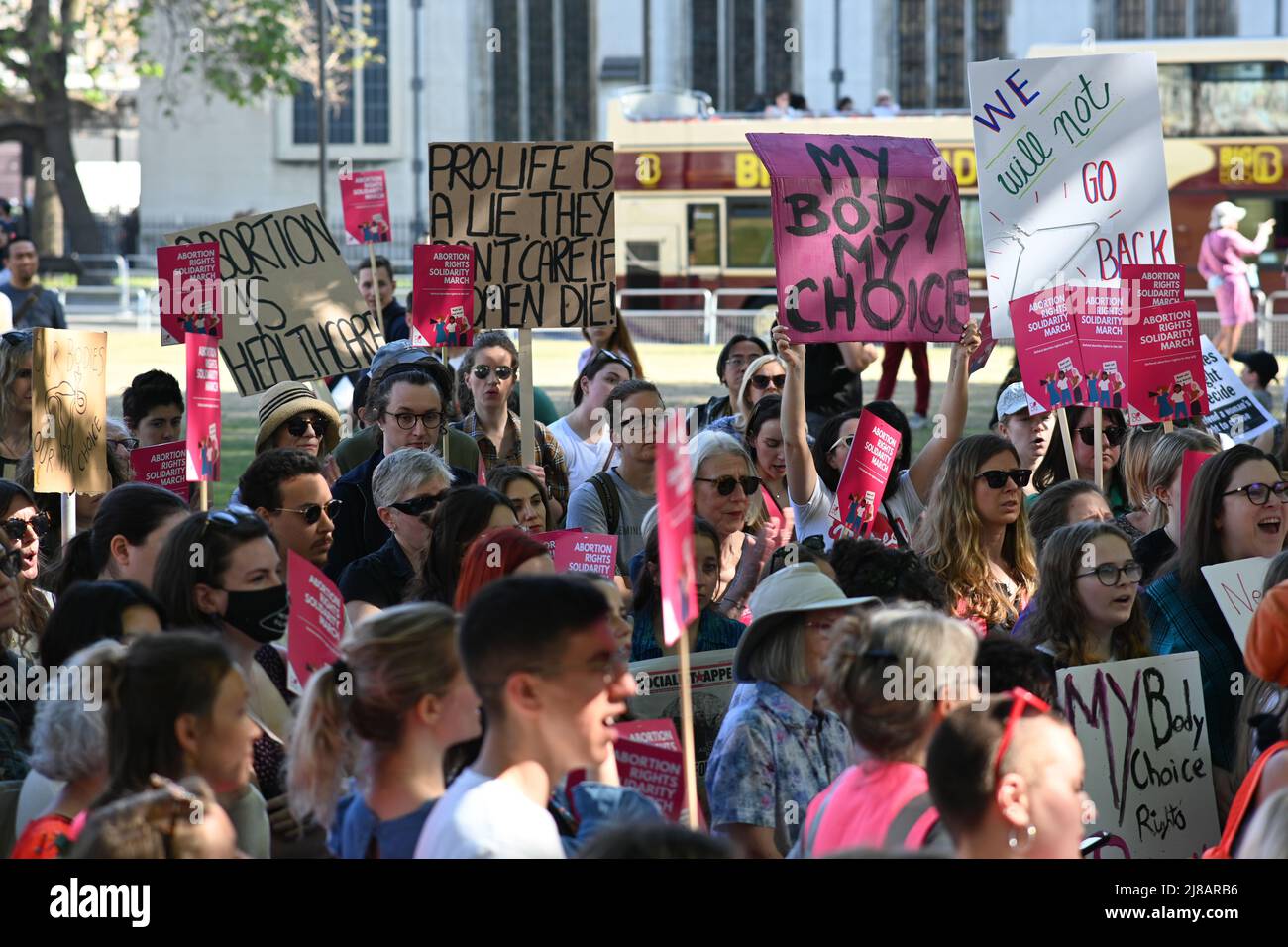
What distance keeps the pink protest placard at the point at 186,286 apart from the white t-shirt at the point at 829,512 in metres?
2.44

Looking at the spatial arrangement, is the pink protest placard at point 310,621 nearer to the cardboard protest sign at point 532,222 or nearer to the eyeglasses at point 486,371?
the cardboard protest sign at point 532,222

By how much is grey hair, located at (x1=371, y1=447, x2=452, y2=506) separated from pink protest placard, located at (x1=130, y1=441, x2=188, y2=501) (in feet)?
3.56

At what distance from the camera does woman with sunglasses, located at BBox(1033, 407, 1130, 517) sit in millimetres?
7562

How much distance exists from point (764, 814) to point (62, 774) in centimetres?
145

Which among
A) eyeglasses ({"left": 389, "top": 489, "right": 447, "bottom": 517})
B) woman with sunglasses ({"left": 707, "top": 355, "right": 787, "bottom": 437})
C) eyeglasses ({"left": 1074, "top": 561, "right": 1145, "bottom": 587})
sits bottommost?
eyeglasses ({"left": 1074, "top": 561, "right": 1145, "bottom": 587})

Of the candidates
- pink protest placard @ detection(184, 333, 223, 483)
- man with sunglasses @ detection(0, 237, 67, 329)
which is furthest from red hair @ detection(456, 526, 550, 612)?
man with sunglasses @ detection(0, 237, 67, 329)

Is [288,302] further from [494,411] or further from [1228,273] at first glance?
[1228,273]

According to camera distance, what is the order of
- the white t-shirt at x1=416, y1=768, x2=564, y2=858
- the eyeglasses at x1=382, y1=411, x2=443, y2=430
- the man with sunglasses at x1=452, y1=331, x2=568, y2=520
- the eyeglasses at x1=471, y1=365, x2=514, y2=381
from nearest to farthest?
the white t-shirt at x1=416, y1=768, x2=564, y2=858
the eyeglasses at x1=382, y1=411, x2=443, y2=430
the man with sunglasses at x1=452, y1=331, x2=568, y2=520
the eyeglasses at x1=471, y1=365, x2=514, y2=381

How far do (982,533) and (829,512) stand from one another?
0.90 m

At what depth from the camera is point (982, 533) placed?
5719 mm

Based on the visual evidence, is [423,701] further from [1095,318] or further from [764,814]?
[1095,318]

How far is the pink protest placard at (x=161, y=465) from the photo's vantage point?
645 cm

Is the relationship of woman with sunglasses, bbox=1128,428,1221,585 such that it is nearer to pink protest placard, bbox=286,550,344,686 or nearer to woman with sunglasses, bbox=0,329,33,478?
pink protest placard, bbox=286,550,344,686

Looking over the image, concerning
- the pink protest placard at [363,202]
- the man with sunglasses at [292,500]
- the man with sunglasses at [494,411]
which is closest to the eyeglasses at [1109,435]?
the man with sunglasses at [494,411]
